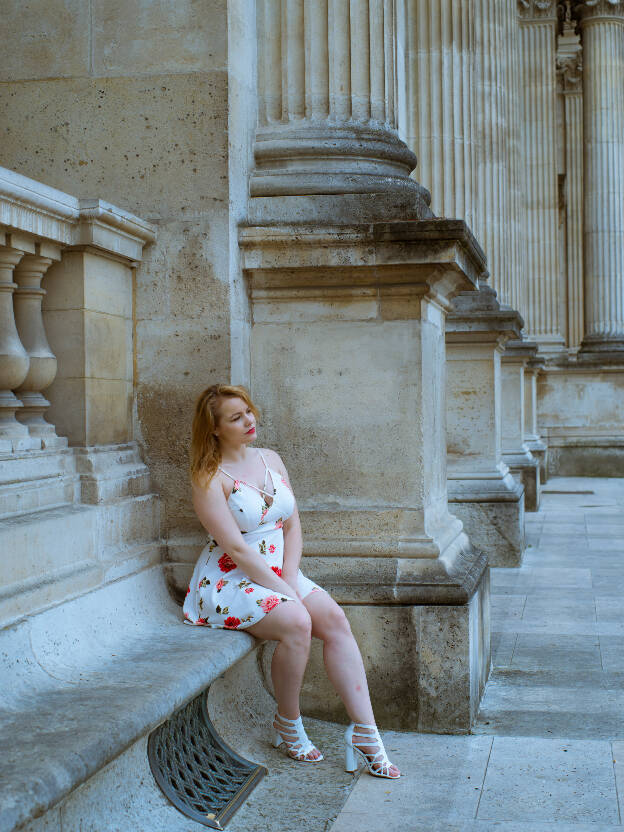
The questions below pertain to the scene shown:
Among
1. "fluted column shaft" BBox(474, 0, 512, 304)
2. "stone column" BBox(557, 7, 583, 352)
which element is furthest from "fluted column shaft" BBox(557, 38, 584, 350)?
"fluted column shaft" BBox(474, 0, 512, 304)

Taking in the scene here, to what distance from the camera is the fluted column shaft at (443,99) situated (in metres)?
10.7

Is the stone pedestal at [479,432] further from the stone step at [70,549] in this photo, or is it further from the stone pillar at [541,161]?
the stone pillar at [541,161]

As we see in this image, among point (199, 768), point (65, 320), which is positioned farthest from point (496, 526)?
point (199, 768)

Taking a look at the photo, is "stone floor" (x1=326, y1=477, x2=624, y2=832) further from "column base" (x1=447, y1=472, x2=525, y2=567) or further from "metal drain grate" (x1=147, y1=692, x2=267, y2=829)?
"column base" (x1=447, y1=472, x2=525, y2=567)

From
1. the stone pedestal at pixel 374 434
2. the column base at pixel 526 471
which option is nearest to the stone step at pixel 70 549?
the stone pedestal at pixel 374 434

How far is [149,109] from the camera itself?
5059mm

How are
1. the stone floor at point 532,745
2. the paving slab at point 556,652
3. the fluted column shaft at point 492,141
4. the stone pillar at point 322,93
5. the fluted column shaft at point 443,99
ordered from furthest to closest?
the fluted column shaft at point 492,141
the fluted column shaft at point 443,99
the paving slab at point 556,652
the stone pillar at point 322,93
the stone floor at point 532,745

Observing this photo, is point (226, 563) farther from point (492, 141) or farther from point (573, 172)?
point (573, 172)

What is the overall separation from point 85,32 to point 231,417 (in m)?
1.92

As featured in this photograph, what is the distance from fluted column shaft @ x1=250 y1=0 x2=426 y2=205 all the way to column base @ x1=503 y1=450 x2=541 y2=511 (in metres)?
8.07

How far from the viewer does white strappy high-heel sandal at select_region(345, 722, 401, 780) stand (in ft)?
14.3

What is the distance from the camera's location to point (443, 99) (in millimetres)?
10836

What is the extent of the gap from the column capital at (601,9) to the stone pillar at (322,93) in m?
17.4

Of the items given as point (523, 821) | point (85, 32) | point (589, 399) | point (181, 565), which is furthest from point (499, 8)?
point (523, 821)
